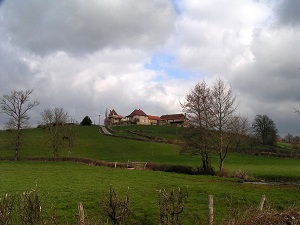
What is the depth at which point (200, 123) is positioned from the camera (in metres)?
41.2

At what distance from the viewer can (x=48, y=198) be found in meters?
18.7

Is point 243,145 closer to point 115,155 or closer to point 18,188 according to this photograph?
point 115,155

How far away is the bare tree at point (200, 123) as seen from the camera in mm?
40688

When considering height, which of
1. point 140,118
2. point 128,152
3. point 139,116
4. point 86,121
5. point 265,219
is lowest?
point 265,219

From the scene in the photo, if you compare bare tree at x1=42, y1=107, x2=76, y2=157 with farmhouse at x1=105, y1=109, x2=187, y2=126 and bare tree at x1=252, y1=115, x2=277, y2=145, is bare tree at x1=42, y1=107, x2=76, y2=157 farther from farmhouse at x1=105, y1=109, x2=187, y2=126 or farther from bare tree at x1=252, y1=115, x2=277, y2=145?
farmhouse at x1=105, y1=109, x2=187, y2=126

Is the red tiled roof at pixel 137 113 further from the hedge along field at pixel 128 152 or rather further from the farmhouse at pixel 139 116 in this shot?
the hedge along field at pixel 128 152

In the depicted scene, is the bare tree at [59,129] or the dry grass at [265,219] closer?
the dry grass at [265,219]

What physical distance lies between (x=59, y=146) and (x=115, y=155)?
552 inches

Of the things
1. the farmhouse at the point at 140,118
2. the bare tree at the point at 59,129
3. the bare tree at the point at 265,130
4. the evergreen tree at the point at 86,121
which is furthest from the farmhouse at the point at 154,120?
the bare tree at the point at 59,129

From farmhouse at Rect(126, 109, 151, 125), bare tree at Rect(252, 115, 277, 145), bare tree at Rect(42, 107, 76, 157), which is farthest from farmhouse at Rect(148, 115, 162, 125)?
bare tree at Rect(42, 107, 76, 157)

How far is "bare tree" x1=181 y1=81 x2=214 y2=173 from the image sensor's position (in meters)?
40.7

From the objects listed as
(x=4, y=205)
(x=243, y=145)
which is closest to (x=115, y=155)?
(x=243, y=145)

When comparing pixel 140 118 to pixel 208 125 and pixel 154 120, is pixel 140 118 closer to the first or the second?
pixel 154 120

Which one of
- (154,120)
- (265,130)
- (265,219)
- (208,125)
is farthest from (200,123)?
(154,120)
